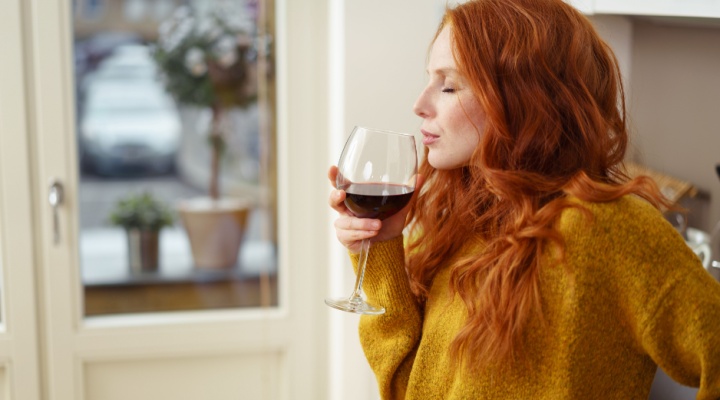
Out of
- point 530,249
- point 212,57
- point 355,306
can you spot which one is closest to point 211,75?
point 212,57

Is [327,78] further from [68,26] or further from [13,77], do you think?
[13,77]

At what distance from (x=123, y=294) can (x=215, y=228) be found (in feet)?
1.18

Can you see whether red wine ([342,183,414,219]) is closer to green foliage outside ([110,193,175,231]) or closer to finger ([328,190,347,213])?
finger ([328,190,347,213])

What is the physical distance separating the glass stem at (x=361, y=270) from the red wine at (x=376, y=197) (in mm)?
76

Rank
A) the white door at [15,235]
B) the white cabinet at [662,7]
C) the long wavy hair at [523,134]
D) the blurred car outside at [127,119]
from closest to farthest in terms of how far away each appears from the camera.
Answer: the long wavy hair at [523,134] → the white cabinet at [662,7] → the white door at [15,235] → the blurred car outside at [127,119]

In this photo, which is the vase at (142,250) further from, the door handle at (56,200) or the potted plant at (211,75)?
the door handle at (56,200)

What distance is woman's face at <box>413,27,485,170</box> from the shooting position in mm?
1243

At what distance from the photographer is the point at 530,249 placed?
1.12 meters

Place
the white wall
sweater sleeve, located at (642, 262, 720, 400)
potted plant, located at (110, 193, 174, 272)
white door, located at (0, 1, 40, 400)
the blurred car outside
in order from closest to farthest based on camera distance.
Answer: sweater sleeve, located at (642, 262, 720, 400), the white wall, white door, located at (0, 1, 40, 400), the blurred car outside, potted plant, located at (110, 193, 174, 272)

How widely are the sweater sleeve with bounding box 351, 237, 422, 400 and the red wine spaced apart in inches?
6.3

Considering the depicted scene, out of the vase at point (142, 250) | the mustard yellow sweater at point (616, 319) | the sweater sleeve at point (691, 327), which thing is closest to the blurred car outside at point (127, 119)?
the vase at point (142, 250)

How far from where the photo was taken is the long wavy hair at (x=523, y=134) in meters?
1.12

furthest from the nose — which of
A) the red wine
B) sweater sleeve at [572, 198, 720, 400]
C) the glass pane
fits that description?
the glass pane

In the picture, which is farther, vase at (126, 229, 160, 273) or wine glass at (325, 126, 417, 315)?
vase at (126, 229, 160, 273)
